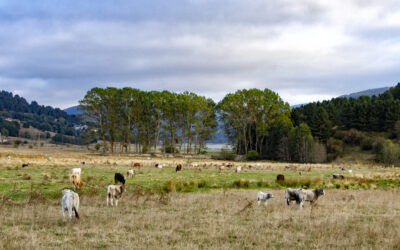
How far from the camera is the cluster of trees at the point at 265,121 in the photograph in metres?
73.6

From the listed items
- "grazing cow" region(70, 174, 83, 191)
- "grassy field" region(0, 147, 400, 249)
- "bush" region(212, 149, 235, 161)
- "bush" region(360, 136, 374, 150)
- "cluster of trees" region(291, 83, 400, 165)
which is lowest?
"bush" region(212, 149, 235, 161)

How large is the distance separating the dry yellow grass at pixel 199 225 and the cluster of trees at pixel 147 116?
208 feet

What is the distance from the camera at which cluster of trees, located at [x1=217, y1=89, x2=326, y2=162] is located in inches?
2899

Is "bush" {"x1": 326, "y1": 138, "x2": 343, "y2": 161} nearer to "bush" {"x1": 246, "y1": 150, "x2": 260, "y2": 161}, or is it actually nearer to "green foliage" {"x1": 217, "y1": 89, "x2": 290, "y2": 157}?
"green foliage" {"x1": 217, "y1": 89, "x2": 290, "y2": 157}

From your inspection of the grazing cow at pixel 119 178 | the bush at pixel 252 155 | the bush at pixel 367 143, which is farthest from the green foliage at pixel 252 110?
the grazing cow at pixel 119 178

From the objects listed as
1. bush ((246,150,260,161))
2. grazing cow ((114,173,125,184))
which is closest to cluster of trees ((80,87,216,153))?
bush ((246,150,260,161))

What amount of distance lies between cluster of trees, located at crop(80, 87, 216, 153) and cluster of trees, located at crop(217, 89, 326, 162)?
5.94 meters

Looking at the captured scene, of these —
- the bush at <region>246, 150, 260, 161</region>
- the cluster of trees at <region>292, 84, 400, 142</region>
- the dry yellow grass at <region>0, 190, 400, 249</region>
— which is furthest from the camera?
the cluster of trees at <region>292, 84, 400, 142</region>

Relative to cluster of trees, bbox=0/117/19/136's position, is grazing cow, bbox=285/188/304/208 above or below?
below

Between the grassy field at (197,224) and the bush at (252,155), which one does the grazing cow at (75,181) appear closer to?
the grassy field at (197,224)

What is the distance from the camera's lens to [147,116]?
260ft

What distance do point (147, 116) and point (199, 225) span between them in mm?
69397

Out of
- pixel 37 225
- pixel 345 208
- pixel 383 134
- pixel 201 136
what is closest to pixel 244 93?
pixel 201 136

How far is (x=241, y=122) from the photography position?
261ft
